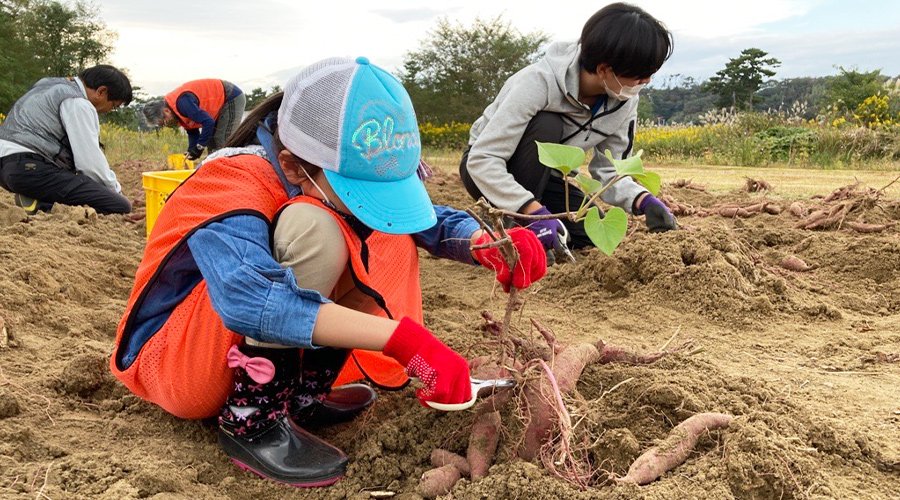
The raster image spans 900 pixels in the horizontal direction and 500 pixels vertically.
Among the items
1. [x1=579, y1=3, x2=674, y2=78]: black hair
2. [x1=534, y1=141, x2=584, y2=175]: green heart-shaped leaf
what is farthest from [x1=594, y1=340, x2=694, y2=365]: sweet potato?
[x1=579, y1=3, x2=674, y2=78]: black hair

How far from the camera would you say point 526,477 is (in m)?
1.41

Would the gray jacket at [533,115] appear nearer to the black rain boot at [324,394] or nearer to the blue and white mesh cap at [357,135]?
the black rain boot at [324,394]

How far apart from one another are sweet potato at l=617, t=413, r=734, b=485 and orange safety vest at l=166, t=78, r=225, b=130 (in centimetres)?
601

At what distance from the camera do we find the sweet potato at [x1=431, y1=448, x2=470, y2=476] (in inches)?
60.7

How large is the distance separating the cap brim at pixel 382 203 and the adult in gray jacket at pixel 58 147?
3900mm

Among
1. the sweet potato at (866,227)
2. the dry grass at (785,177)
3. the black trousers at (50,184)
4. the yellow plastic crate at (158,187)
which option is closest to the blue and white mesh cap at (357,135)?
the yellow plastic crate at (158,187)

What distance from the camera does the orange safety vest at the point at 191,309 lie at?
1600 millimetres

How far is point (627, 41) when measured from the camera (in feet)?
9.33

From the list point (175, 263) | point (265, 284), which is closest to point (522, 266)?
point (265, 284)

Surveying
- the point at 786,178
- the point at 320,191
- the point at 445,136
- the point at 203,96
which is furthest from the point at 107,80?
the point at 445,136

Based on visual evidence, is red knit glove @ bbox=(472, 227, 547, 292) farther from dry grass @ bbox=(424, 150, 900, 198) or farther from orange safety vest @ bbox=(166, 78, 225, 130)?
orange safety vest @ bbox=(166, 78, 225, 130)

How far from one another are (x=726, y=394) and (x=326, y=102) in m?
1.12

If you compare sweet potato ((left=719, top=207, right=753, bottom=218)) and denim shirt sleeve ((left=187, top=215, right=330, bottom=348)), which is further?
sweet potato ((left=719, top=207, right=753, bottom=218))

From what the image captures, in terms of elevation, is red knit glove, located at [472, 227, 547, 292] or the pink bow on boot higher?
red knit glove, located at [472, 227, 547, 292]
